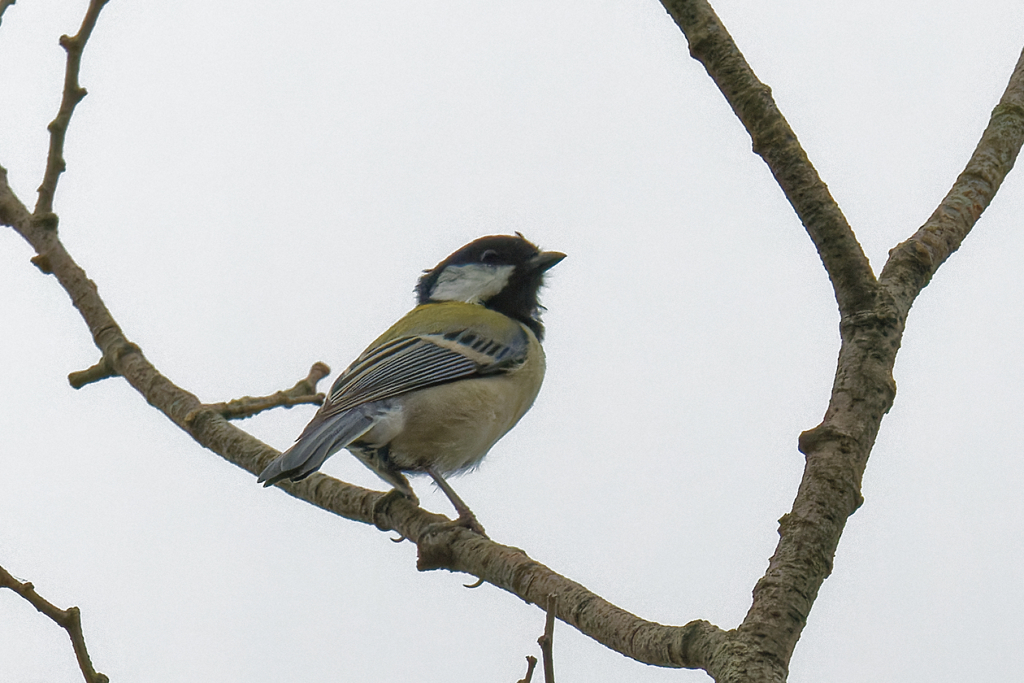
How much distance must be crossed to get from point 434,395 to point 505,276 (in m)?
1.37

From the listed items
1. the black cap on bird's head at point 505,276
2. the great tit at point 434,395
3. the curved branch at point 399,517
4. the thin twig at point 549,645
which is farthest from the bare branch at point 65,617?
the black cap on bird's head at point 505,276

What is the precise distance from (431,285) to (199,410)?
2.46 metres

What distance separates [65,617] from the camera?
6.84 ft

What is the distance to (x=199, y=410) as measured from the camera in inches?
147

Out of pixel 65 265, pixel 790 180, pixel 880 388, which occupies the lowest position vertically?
pixel 880 388

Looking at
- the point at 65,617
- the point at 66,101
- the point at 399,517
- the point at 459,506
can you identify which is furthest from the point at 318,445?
the point at 65,617

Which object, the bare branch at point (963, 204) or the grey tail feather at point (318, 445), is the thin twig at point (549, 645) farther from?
the grey tail feather at point (318, 445)

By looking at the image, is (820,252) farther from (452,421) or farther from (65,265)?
(65,265)

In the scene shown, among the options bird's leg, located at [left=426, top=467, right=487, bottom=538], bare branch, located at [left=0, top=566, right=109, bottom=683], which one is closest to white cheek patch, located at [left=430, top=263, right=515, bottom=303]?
bird's leg, located at [left=426, top=467, right=487, bottom=538]

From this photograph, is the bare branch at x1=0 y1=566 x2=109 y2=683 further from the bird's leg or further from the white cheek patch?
the white cheek patch

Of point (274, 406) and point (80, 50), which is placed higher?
point (80, 50)

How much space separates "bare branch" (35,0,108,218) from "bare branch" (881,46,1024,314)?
8.35 ft

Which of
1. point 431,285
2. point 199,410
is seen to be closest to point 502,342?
point 431,285

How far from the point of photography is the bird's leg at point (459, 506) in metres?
3.86
